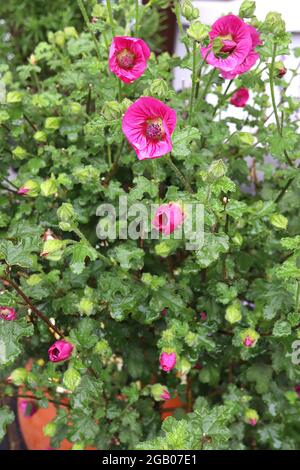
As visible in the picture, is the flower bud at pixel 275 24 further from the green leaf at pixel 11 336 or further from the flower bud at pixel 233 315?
the green leaf at pixel 11 336

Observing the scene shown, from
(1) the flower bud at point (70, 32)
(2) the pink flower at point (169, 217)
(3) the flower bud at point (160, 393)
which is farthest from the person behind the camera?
(1) the flower bud at point (70, 32)

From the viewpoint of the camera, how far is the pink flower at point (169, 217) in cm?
62

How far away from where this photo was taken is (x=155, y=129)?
64cm

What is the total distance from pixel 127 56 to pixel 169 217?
0.22 metres

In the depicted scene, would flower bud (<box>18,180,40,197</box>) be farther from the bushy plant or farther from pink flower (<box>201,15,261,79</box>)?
pink flower (<box>201,15,261,79</box>)

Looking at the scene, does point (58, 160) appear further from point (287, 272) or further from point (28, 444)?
point (28, 444)

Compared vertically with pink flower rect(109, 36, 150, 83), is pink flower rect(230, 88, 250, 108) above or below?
below

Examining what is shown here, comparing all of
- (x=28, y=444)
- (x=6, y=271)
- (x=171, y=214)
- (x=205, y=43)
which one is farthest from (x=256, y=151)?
(x=28, y=444)

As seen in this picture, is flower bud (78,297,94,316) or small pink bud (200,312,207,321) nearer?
flower bud (78,297,94,316)

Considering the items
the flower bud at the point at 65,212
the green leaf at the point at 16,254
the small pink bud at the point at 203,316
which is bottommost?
the small pink bud at the point at 203,316

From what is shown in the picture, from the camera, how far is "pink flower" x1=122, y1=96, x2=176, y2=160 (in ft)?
2.06

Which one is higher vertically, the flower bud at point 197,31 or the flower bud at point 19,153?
the flower bud at point 197,31

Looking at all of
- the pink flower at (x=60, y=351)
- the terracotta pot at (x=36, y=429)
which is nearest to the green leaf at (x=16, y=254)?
the pink flower at (x=60, y=351)
